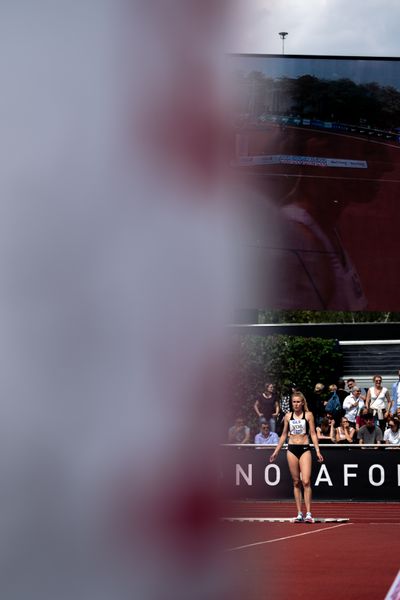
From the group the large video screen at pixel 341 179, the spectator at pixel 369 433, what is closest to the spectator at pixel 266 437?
the spectator at pixel 369 433

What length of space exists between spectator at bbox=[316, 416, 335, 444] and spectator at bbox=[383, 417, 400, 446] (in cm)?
88

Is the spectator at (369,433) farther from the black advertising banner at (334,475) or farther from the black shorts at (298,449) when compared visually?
the black shorts at (298,449)

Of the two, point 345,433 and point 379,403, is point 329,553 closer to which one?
point 345,433

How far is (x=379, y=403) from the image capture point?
20531mm

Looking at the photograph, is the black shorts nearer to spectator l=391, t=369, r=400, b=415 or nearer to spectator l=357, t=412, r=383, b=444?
spectator l=357, t=412, r=383, b=444

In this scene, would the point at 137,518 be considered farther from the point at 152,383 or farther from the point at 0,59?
the point at 0,59

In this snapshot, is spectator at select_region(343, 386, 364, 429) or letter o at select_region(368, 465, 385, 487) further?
spectator at select_region(343, 386, 364, 429)

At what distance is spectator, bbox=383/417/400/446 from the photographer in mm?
19172

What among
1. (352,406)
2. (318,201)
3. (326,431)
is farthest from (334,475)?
(318,201)

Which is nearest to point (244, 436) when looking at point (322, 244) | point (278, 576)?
point (322, 244)

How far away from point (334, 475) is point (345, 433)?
45.0 inches

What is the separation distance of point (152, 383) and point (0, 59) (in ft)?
1.88

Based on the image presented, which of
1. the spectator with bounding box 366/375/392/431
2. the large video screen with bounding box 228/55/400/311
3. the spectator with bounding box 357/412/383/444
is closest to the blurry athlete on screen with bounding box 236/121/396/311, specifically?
the large video screen with bounding box 228/55/400/311

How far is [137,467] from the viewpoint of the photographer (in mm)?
1912
